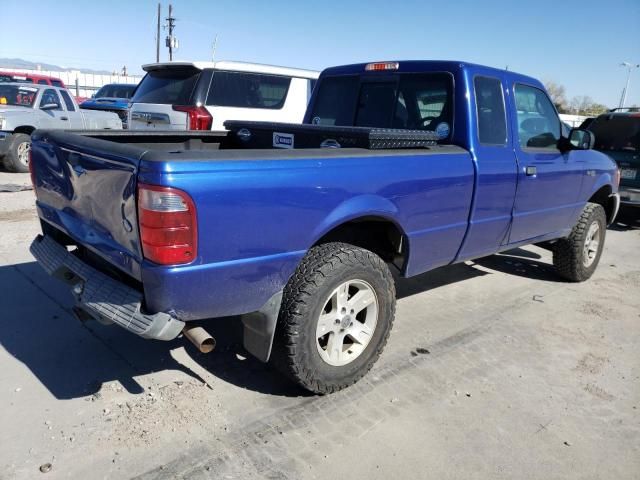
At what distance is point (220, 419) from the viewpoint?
275 cm

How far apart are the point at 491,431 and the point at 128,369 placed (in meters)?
2.21

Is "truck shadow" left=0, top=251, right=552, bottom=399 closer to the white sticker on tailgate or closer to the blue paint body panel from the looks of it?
the blue paint body panel

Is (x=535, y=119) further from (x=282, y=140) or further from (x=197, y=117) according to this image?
(x=197, y=117)

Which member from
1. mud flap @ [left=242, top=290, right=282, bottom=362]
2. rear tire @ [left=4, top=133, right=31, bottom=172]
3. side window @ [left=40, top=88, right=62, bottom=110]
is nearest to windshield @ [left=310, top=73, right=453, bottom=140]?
mud flap @ [left=242, top=290, right=282, bottom=362]

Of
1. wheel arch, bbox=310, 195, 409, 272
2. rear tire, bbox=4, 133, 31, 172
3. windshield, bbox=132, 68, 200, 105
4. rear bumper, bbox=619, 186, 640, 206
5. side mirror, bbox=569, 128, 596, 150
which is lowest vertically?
rear tire, bbox=4, 133, 31, 172

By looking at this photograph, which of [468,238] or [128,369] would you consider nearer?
[128,369]

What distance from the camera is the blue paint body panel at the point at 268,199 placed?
229 centimetres

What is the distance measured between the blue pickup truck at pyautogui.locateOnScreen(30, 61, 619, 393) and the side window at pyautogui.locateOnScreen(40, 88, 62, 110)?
7.82 m

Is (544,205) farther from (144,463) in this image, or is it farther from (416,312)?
(144,463)

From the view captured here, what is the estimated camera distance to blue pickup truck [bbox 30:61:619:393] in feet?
7.54

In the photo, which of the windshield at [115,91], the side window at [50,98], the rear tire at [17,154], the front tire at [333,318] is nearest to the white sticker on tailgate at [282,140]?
the front tire at [333,318]

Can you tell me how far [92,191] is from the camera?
2621mm

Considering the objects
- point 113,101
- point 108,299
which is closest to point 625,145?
point 108,299

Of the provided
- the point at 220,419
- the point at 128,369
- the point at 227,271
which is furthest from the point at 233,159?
the point at 128,369
